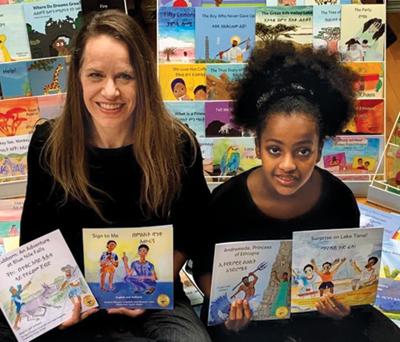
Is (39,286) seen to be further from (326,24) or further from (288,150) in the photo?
(326,24)

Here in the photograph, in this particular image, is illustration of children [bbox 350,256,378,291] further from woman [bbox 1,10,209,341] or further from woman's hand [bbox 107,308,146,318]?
woman's hand [bbox 107,308,146,318]

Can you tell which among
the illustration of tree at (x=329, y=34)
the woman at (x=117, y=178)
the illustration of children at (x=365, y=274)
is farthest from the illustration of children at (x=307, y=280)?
the illustration of tree at (x=329, y=34)

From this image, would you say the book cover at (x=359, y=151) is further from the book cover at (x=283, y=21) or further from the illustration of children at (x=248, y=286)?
the illustration of children at (x=248, y=286)

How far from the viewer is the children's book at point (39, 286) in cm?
131

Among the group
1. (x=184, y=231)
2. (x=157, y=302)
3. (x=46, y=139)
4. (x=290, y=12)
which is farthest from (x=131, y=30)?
(x=290, y=12)

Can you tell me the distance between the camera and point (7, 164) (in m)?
2.19

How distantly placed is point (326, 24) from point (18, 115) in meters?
1.30

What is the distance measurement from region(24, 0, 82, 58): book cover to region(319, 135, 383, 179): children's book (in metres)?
1.16

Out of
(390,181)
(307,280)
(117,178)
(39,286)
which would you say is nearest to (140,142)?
(117,178)

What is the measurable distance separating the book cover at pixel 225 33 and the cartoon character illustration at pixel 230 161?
0.36 m

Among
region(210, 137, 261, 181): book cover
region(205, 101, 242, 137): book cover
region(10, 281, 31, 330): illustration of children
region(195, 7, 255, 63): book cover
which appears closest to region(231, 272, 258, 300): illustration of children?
region(10, 281, 31, 330): illustration of children

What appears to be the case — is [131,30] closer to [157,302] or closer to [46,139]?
[46,139]

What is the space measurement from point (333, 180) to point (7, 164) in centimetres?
139

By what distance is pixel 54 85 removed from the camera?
85.1 inches
